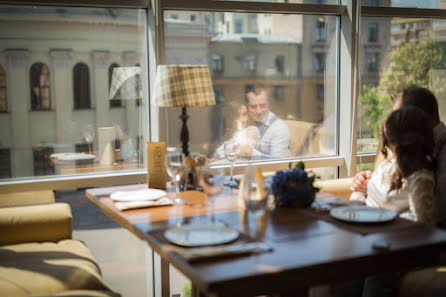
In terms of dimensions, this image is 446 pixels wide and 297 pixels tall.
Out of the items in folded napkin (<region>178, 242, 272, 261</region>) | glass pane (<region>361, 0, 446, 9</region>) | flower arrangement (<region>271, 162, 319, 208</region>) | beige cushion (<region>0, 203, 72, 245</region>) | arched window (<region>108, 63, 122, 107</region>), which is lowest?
beige cushion (<region>0, 203, 72, 245</region>)

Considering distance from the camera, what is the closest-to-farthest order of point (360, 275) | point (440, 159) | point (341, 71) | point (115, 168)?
point (360, 275) → point (440, 159) → point (115, 168) → point (341, 71)

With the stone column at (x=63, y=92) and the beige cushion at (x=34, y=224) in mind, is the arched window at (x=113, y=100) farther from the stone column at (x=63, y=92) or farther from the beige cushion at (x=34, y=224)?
the beige cushion at (x=34, y=224)

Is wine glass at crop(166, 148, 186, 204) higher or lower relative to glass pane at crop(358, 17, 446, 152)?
lower

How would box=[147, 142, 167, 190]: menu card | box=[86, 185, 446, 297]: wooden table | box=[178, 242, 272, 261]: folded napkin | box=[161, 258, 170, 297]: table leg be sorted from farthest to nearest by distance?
1. box=[161, 258, 170, 297]: table leg
2. box=[147, 142, 167, 190]: menu card
3. box=[178, 242, 272, 261]: folded napkin
4. box=[86, 185, 446, 297]: wooden table

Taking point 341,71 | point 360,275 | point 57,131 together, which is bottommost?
point 360,275

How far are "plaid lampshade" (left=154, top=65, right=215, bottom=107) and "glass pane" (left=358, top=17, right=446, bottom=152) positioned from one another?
150cm

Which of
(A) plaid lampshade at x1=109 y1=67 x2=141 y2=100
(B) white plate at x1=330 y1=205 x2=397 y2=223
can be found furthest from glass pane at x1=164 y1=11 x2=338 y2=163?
(B) white plate at x1=330 y1=205 x2=397 y2=223

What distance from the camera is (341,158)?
385 cm

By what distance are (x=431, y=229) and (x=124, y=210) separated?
1189 millimetres

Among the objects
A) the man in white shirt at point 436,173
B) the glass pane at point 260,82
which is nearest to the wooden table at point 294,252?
the man in white shirt at point 436,173

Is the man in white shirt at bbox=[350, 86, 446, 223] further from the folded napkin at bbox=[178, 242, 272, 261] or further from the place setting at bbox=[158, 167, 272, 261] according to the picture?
the folded napkin at bbox=[178, 242, 272, 261]

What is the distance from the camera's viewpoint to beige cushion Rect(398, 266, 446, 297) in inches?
85.6

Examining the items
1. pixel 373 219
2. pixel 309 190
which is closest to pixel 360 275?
pixel 373 219

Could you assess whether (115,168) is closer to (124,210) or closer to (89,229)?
(89,229)
